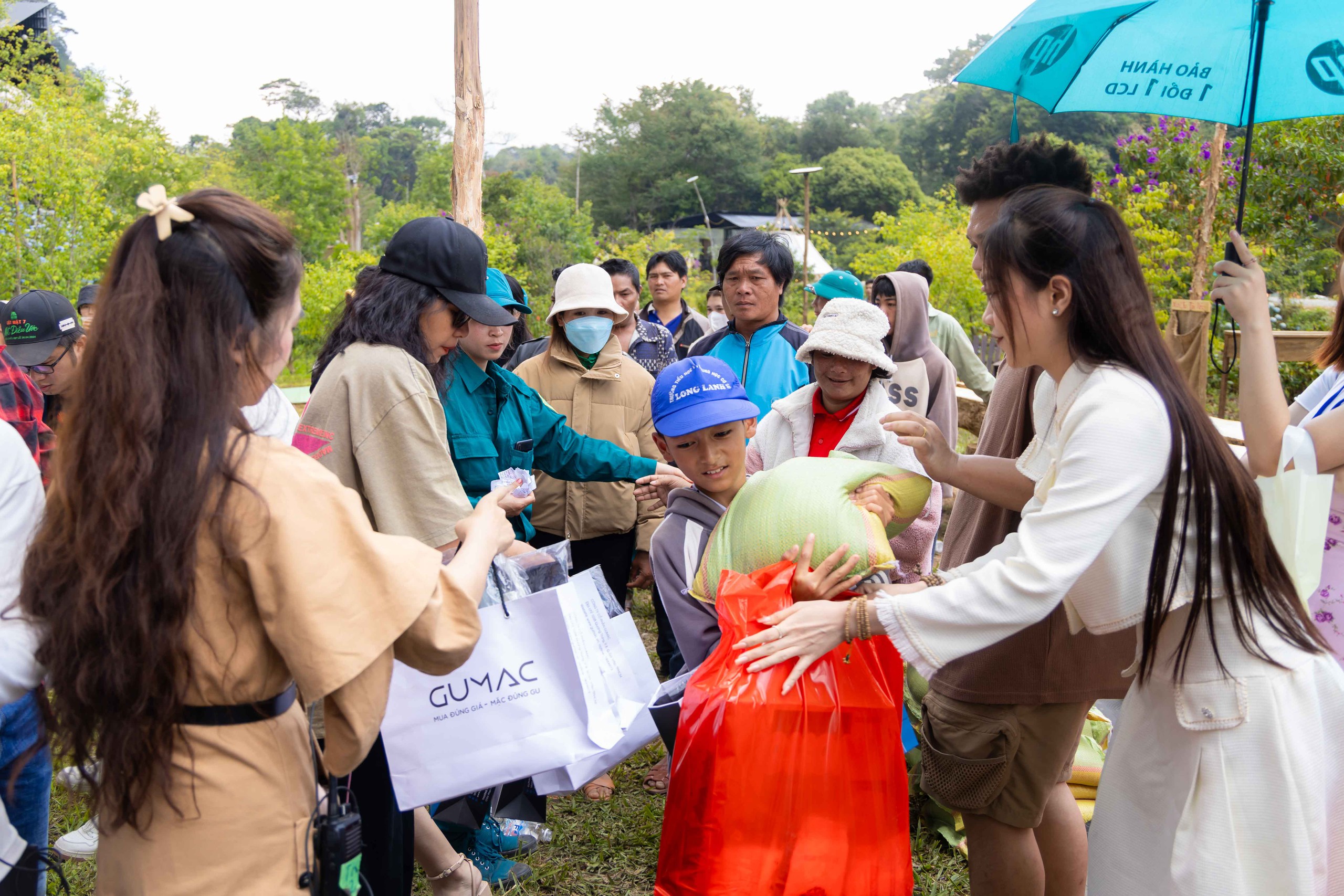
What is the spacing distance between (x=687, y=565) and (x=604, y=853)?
4.44ft

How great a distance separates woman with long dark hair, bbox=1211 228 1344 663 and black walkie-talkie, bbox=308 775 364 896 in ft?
5.69

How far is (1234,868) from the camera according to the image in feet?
4.72

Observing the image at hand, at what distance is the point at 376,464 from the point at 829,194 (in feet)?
166

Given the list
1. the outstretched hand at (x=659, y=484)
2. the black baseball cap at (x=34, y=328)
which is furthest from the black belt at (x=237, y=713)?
the black baseball cap at (x=34, y=328)

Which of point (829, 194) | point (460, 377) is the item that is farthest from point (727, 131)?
point (460, 377)

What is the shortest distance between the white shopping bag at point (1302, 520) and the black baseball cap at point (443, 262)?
1.71 meters

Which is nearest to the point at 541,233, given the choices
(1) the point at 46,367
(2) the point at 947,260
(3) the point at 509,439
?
(2) the point at 947,260

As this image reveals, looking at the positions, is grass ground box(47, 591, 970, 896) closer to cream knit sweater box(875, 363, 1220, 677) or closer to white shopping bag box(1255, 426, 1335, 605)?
cream knit sweater box(875, 363, 1220, 677)

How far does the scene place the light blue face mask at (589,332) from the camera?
3906 mm

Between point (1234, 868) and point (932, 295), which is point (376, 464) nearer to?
point (1234, 868)

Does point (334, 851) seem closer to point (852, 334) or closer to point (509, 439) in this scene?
point (509, 439)

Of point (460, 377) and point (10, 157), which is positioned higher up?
point (10, 157)

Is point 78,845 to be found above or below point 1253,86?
below

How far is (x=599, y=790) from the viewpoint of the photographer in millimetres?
3320
